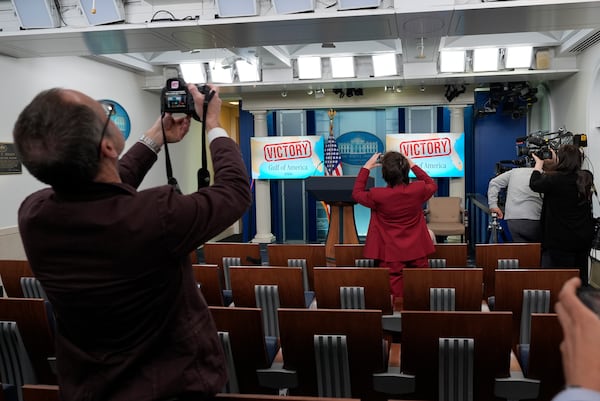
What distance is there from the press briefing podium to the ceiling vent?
2927 mm

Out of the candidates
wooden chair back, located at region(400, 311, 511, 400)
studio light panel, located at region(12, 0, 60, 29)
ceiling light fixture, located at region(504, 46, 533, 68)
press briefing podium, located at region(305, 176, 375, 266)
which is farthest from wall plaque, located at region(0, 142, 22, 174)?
ceiling light fixture, located at region(504, 46, 533, 68)

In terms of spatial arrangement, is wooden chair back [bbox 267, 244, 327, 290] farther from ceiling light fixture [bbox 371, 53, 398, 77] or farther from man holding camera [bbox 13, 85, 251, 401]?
ceiling light fixture [bbox 371, 53, 398, 77]

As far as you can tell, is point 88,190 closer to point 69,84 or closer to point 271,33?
point 271,33

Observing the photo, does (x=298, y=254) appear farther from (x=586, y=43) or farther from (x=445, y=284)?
(x=586, y=43)

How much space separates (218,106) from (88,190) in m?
0.39

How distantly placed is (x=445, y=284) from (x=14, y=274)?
2934 millimetres

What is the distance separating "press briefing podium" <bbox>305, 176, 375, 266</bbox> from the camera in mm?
5523

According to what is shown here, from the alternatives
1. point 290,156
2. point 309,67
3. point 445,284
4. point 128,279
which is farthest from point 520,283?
point 290,156

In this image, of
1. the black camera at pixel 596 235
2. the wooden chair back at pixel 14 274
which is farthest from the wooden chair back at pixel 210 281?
the black camera at pixel 596 235

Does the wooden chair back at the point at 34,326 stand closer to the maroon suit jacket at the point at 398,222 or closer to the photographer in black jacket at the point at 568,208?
the maroon suit jacket at the point at 398,222

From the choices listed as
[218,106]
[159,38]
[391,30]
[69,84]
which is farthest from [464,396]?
[69,84]

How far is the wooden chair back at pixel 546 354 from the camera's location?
1.91m

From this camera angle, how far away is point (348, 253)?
12.7ft

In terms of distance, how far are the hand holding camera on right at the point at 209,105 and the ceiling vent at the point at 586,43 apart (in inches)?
219
